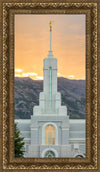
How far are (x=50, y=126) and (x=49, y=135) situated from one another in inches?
7.7

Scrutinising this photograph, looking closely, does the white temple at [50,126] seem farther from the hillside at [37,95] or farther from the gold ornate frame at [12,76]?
the gold ornate frame at [12,76]

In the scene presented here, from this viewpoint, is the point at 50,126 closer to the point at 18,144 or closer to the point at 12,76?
the point at 18,144

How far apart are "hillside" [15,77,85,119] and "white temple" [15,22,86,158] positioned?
0.08 metres

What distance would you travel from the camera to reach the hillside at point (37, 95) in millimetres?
4673

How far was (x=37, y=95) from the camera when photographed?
4730 millimetres

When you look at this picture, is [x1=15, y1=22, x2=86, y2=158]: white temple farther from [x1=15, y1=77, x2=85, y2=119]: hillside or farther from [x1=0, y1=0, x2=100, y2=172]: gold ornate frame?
[x1=0, y1=0, x2=100, y2=172]: gold ornate frame

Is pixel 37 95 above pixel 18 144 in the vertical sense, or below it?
above

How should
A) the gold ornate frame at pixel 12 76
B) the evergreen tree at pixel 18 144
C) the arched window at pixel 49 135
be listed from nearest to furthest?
the gold ornate frame at pixel 12 76
the evergreen tree at pixel 18 144
the arched window at pixel 49 135

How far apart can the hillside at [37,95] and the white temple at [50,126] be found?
0.08 m

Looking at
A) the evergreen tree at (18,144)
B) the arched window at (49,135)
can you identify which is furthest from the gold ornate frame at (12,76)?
the arched window at (49,135)

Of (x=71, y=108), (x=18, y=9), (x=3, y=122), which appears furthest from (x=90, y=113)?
(x=18, y=9)

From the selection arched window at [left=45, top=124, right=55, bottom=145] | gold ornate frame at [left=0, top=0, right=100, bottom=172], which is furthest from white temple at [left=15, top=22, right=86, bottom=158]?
gold ornate frame at [left=0, top=0, right=100, bottom=172]

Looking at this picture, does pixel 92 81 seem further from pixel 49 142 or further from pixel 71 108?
pixel 49 142

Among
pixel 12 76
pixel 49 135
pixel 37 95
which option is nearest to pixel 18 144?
pixel 49 135
